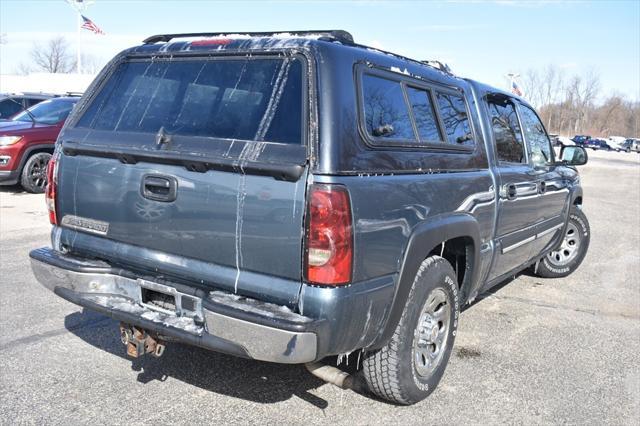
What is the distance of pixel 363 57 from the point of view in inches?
122

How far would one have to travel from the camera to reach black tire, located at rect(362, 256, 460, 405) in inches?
127

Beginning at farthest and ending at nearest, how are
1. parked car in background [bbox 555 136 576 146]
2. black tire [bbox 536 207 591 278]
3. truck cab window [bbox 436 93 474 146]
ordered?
parked car in background [bbox 555 136 576 146], black tire [bbox 536 207 591 278], truck cab window [bbox 436 93 474 146]

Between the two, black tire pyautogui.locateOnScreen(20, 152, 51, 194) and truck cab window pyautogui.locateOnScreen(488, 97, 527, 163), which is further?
black tire pyautogui.locateOnScreen(20, 152, 51, 194)

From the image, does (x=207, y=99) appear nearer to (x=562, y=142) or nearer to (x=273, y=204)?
(x=273, y=204)

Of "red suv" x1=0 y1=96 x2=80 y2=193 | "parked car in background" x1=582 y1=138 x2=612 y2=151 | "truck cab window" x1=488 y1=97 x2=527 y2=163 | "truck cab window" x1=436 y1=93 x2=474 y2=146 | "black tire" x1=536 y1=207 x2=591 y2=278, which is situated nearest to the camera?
"truck cab window" x1=436 y1=93 x2=474 y2=146

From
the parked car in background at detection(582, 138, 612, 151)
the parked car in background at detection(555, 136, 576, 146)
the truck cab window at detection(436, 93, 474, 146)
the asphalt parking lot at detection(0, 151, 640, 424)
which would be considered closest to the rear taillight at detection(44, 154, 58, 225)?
the asphalt parking lot at detection(0, 151, 640, 424)

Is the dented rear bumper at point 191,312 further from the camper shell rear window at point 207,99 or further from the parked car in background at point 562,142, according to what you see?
the parked car in background at point 562,142

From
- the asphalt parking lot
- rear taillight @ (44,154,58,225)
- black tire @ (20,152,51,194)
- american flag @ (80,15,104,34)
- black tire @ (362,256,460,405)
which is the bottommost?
the asphalt parking lot

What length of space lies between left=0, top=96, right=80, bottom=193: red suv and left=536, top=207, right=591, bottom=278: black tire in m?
8.92

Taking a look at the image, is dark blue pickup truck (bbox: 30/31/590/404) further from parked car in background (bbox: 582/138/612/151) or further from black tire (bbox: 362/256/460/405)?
parked car in background (bbox: 582/138/612/151)

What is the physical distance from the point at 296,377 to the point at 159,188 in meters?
1.55

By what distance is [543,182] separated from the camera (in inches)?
208

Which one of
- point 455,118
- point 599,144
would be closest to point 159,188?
point 455,118

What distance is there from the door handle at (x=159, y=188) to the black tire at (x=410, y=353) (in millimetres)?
1371
